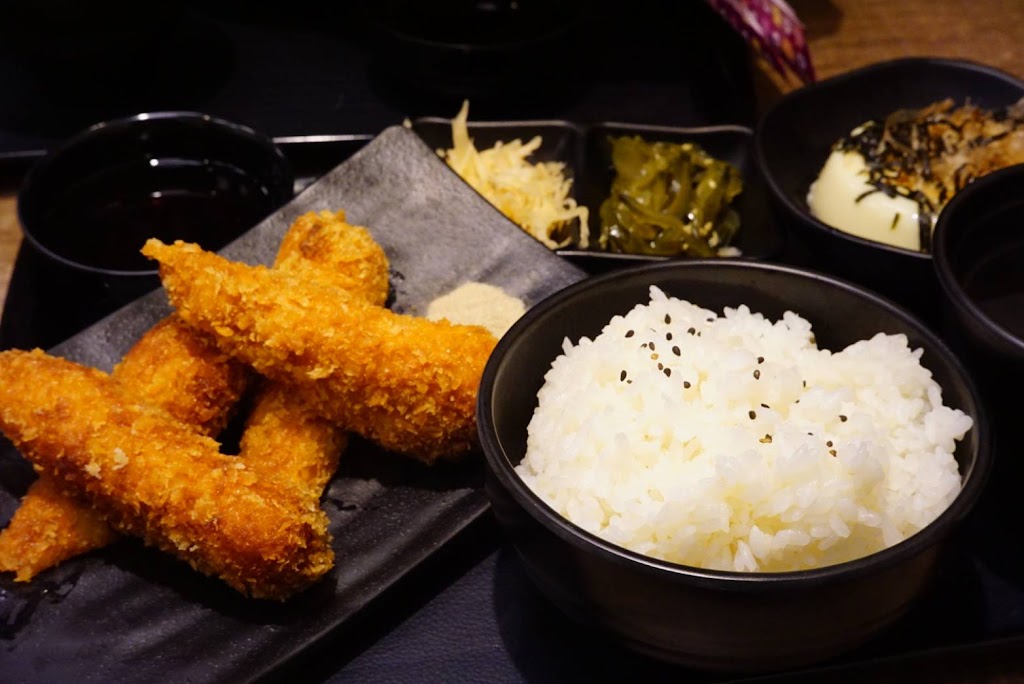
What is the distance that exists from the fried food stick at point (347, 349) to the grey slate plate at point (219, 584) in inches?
4.3

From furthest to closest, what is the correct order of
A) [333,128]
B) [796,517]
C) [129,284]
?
[333,128]
[129,284]
[796,517]

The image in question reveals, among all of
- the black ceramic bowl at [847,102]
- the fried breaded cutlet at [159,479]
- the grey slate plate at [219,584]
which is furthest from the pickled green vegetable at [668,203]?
the fried breaded cutlet at [159,479]

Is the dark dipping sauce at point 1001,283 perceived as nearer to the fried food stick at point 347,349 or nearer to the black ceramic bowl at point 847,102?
the black ceramic bowl at point 847,102

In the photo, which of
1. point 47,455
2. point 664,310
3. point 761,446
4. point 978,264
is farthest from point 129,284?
point 978,264

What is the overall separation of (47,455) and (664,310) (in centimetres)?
133

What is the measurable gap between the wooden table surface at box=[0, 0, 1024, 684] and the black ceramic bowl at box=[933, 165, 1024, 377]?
167 cm

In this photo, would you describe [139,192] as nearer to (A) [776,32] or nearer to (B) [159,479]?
(B) [159,479]

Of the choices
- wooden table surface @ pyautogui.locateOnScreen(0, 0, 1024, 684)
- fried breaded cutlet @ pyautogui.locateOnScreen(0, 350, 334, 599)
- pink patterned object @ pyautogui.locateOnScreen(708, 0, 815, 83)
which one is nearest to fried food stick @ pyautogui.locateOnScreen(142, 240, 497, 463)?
fried breaded cutlet @ pyautogui.locateOnScreen(0, 350, 334, 599)

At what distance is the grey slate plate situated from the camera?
1661mm

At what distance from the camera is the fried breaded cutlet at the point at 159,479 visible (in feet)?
5.55

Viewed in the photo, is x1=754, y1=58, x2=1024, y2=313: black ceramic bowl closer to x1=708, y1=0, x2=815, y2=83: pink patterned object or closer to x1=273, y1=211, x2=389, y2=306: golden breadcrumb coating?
x1=708, y1=0, x2=815, y2=83: pink patterned object

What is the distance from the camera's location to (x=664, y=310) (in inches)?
69.9

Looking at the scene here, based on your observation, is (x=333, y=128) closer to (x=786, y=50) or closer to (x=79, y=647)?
(x=786, y=50)

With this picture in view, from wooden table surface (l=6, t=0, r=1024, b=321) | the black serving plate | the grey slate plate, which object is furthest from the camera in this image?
wooden table surface (l=6, t=0, r=1024, b=321)
